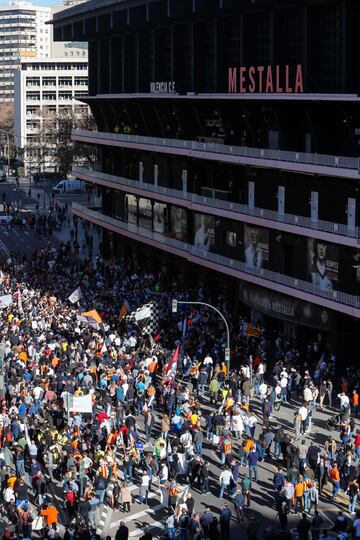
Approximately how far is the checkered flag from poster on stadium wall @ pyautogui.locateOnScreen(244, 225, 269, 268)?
243 inches

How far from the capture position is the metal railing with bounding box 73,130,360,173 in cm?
5944

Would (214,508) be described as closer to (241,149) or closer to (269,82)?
(241,149)

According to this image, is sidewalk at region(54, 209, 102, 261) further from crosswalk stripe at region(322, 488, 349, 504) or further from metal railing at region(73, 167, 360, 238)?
crosswalk stripe at region(322, 488, 349, 504)

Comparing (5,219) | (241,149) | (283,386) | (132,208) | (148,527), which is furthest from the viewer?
(5,219)

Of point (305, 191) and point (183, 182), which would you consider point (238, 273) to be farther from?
point (183, 182)

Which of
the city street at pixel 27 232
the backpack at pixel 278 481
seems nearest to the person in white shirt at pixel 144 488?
the backpack at pixel 278 481

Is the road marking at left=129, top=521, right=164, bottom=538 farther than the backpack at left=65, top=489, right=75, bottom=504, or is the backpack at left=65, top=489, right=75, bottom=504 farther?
the backpack at left=65, top=489, right=75, bottom=504

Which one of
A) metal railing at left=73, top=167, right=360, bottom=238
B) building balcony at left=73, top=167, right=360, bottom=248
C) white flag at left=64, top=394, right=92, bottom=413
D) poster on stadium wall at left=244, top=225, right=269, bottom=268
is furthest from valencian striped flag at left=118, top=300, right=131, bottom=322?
white flag at left=64, top=394, right=92, bottom=413

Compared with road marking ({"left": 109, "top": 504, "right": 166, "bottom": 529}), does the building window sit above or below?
above

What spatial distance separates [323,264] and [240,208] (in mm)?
9988

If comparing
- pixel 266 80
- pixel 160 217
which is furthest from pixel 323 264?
pixel 160 217

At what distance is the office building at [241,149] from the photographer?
203 ft

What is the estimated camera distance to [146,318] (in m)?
66.0

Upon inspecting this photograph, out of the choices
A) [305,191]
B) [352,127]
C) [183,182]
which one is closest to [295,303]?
[305,191]
